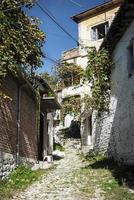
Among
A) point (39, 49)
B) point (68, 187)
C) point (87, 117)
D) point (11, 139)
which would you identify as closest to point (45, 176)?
point (11, 139)

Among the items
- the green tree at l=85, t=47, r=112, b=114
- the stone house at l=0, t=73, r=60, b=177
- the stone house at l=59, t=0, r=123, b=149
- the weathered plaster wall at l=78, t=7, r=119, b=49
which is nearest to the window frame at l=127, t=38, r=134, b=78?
the green tree at l=85, t=47, r=112, b=114

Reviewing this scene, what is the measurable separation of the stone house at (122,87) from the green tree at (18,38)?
363 cm

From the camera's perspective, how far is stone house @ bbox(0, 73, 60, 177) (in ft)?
46.8

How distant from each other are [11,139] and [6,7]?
484 centimetres

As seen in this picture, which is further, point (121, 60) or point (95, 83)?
point (95, 83)

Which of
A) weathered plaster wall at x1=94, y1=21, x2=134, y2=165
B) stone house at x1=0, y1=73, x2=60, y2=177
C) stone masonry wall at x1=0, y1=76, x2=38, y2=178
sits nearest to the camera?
stone masonry wall at x1=0, y1=76, x2=38, y2=178

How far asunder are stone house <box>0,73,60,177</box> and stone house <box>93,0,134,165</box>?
348 centimetres

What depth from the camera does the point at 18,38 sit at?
Answer: 44.1ft

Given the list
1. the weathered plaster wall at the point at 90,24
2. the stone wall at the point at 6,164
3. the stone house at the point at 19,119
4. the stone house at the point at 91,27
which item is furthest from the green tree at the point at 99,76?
the weathered plaster wall at the point at 90,24

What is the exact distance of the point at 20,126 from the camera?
Answer: 16875 mm

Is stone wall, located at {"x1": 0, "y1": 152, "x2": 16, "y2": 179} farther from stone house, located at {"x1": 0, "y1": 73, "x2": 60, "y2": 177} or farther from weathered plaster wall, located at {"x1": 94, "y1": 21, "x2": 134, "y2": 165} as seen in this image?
weathered plaster wall, located at {"x1": 94, "y1": 21, "x2": 134, "y2": 165}

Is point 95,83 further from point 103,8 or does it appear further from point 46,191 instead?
point 103,8

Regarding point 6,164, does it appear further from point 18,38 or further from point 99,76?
point 99,76

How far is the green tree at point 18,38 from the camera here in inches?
487
